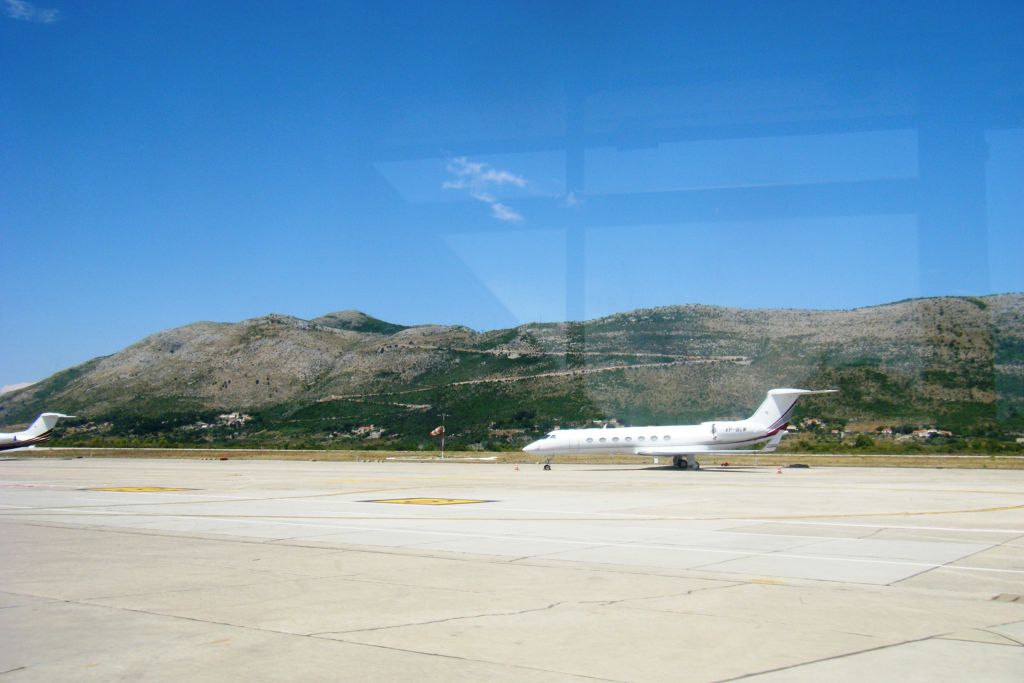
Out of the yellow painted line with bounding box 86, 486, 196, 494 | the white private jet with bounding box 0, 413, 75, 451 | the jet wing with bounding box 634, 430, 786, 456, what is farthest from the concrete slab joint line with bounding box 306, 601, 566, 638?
the white private jet with bounding box 0, 413, 75, 451

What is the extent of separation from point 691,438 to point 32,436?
60194 mm

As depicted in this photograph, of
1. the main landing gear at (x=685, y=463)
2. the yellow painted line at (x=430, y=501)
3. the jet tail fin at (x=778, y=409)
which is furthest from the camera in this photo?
the main landing gear at (x=685, y=463)

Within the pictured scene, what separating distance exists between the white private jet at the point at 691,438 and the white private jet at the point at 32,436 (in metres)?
48.3

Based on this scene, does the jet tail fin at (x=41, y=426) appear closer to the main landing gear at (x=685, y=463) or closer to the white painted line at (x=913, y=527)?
the main landing gear at (x=685, y=463)

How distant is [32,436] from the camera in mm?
80188

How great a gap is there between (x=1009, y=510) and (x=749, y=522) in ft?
26.8

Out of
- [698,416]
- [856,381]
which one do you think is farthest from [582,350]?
[856,381]

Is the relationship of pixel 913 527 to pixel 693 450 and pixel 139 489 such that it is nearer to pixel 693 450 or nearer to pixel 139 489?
pixel 139 489

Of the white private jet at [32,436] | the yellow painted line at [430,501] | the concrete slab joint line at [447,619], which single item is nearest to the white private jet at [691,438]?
the yellow painted line at [430,501]

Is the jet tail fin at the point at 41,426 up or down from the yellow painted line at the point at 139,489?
up

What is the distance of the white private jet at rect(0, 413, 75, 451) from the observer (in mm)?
78438

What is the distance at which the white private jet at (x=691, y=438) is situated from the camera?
174 ft

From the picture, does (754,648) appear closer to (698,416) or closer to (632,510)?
(632,510)

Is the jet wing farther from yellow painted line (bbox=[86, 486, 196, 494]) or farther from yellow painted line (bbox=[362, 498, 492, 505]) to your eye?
yellow painted line (bbox=[86, 486, 196, 494])
